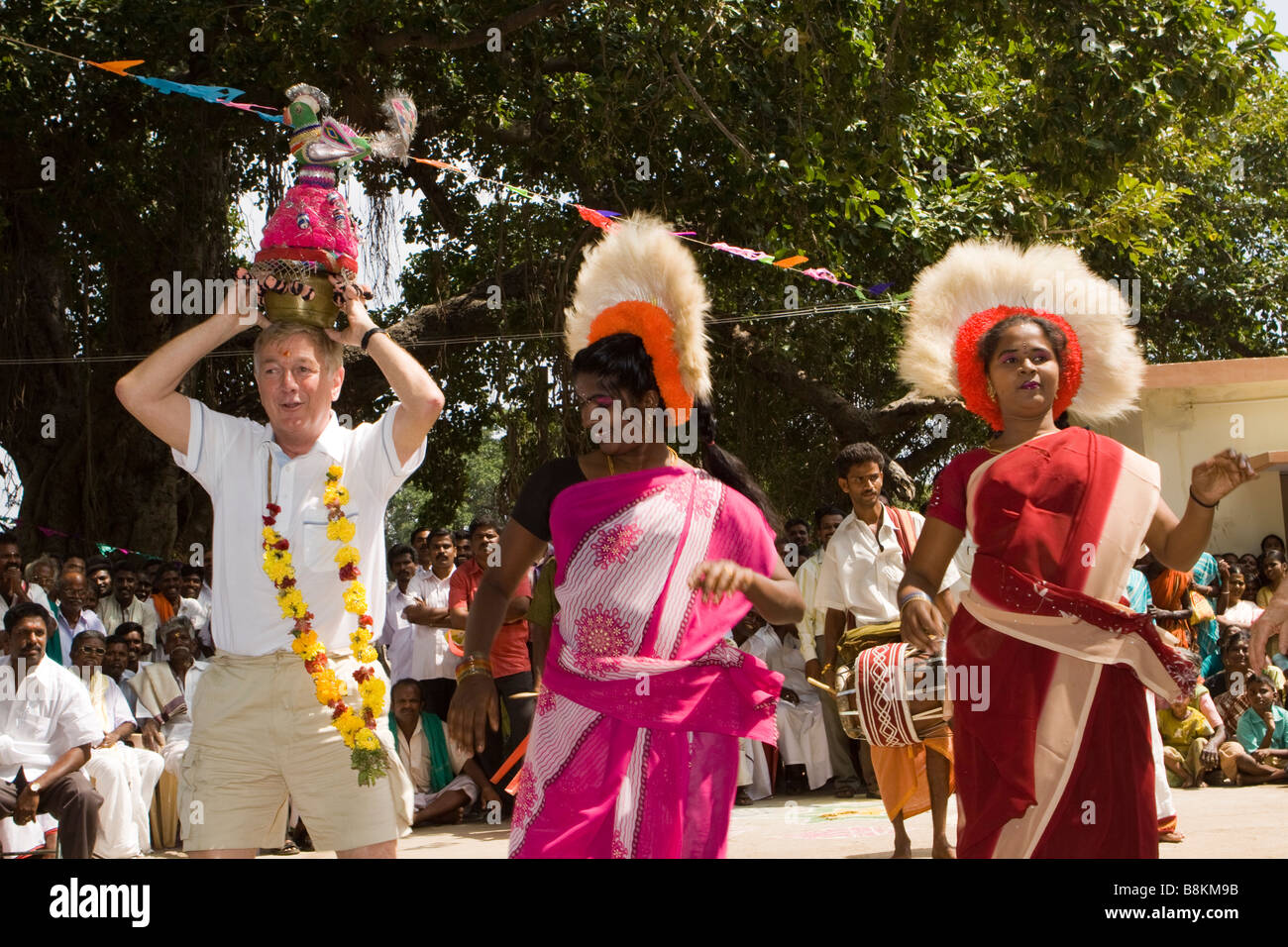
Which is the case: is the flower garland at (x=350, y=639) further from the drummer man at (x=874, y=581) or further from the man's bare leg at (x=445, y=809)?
the man's bare leg at (x=445, y=809)

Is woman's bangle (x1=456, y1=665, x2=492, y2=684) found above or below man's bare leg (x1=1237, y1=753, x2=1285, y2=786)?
above

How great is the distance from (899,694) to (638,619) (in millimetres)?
2788

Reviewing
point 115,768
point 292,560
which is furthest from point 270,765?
point 115,768

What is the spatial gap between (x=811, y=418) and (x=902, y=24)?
7.92 m

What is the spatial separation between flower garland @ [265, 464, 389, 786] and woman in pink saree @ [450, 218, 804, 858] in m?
0.22

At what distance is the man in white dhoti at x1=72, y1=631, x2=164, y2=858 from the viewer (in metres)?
7.59

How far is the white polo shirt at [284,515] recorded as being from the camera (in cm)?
373

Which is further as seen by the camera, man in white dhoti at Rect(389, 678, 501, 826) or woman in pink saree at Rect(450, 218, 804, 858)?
man in white dhoti at Rect(389, 678, 501, 826)

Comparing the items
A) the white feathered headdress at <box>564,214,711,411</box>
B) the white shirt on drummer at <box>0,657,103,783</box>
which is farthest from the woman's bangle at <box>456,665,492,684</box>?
the white shirt on drummer at <box>0,657,103,783</box>

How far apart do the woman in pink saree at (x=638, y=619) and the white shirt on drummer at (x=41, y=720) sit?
153 inches

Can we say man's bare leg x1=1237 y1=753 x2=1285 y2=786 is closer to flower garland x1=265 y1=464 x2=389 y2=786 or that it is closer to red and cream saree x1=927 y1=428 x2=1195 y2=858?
red and cream saree x1=927 y1=428 x2=1195 y2=858

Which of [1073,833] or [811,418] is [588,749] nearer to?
[1073,833]

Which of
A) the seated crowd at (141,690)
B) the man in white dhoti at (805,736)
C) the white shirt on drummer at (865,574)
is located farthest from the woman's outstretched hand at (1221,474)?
the man in white dhoti at (805,736)

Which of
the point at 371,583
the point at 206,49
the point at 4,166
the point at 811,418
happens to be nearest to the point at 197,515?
the point at 4,166
